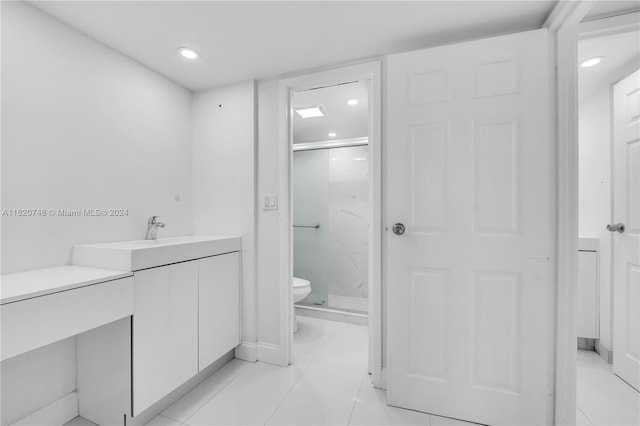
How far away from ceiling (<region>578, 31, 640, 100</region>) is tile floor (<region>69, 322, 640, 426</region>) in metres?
1.97

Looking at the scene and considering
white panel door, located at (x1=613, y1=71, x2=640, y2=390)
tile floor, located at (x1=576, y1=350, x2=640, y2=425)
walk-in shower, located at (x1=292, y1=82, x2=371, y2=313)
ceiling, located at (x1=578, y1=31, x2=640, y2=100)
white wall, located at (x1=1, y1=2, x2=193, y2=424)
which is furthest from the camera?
walk-in shower, located at (x1=292, y1=82, x2=371, y2=313)

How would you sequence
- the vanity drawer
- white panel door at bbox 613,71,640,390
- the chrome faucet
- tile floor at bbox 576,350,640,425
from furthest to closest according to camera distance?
the chrome faucet < white panel door at bbox 613,71,640,390 < tile floor at bbox 576,350,640,425 < the vanity drawer

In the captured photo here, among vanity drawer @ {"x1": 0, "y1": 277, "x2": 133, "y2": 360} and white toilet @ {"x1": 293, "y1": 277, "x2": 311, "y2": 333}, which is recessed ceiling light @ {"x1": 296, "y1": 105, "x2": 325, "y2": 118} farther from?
vanity drawer @ {"x1": 0, "y1": 277, "x2": 133, "y2": 360}

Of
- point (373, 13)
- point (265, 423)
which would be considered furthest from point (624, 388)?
point (373, 13)

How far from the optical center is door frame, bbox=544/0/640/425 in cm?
131

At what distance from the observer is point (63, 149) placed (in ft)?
4.67

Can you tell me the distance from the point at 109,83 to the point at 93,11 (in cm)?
38

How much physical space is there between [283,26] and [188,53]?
0.65 metres

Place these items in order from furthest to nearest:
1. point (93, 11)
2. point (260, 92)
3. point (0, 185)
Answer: point (260, 92) → point (93, 11) → point (0, 185)

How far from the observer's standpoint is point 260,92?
6.68 feet

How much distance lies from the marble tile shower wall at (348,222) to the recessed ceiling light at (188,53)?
2047 millimetres

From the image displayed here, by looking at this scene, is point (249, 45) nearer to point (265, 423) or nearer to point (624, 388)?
point (265, 423)

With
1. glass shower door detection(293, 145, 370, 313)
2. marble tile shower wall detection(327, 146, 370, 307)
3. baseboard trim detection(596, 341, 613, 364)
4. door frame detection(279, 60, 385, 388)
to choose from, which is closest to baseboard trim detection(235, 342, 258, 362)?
door frame detection(279, 60, 385, 388)

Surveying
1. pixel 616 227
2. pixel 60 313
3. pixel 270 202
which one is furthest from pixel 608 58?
pixel 60 313
